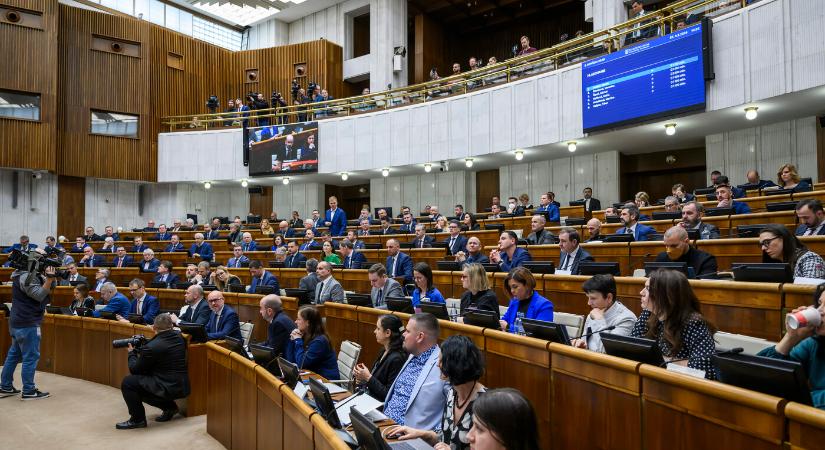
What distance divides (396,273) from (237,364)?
3.25 m

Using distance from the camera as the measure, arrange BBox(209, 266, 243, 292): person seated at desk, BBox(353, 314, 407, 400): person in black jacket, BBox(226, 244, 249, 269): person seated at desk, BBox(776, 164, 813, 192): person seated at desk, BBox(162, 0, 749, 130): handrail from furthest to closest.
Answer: BBox(226, 244, 249, 269): person seated at desk, BBox(162, 0, 749, 130): handrail, BBox(209, 266, 243, 292): person seated at desk, BBox(776, 164, 813, 192): person seated at desk, BBox(353, 314, 407, 400): person in black jacket

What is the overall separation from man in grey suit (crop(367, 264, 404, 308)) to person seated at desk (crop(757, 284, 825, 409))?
3715mm

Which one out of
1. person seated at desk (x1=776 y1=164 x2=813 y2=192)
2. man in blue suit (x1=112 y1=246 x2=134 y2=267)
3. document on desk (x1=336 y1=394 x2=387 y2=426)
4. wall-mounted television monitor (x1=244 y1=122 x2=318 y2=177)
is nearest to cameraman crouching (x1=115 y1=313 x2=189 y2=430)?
document on desk (x1=336 y1=394 x2=387 y2=426)

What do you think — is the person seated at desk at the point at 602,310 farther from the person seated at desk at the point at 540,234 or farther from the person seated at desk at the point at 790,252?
the person seated at desk at the point at 540,234

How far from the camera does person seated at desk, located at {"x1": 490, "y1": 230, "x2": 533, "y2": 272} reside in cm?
586

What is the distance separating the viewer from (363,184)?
16.7 meters

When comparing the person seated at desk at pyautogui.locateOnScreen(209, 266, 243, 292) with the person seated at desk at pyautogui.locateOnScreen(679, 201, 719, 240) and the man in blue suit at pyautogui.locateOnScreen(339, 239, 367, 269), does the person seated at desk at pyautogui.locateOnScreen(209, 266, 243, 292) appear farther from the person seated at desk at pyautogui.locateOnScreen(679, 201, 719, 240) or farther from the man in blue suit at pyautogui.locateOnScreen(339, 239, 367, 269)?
the person seated at desk at pyautogui.locateOnScreen(679, 201, 719, 240)

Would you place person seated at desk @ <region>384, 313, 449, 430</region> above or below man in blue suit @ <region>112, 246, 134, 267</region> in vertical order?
below

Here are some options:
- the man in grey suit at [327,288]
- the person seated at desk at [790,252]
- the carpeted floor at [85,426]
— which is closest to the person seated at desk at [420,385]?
the carpeted floor at [85,426]

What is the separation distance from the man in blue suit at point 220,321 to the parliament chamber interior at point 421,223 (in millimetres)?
33

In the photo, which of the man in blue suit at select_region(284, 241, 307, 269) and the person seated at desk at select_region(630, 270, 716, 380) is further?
the man in blue suit at select_region(284, 241, 307, 269)

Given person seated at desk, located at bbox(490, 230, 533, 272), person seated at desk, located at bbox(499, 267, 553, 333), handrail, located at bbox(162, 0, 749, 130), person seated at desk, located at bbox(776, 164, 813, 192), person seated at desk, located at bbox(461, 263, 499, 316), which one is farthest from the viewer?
handrail, located at bbox(162, 0, 749, 130)

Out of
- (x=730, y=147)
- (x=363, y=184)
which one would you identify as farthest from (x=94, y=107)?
(x=730, y=147)

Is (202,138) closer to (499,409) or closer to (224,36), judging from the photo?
(224,36)
